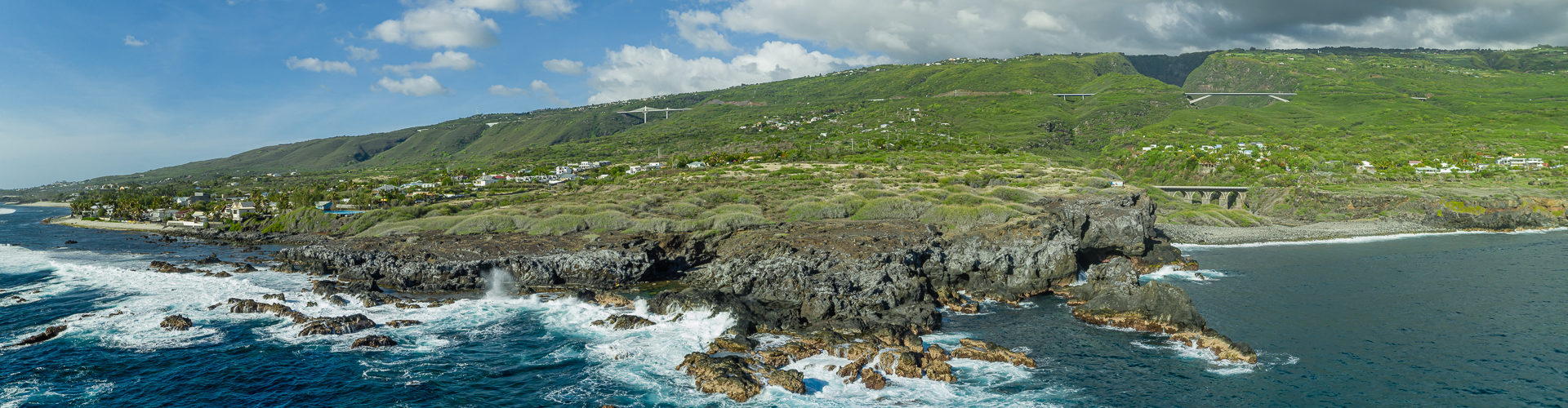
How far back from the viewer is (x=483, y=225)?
62.2 metres

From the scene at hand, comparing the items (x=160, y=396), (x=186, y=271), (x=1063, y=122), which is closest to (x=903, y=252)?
(x=160, y=396)

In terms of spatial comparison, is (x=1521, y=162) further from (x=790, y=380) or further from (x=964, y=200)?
(x=790, y=380)

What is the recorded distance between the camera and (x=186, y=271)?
2202 inches

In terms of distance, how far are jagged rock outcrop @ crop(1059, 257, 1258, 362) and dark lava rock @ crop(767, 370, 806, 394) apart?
64.8 feet

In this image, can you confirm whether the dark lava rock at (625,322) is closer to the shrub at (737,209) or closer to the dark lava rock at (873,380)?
the dark lava rock at (873,380)

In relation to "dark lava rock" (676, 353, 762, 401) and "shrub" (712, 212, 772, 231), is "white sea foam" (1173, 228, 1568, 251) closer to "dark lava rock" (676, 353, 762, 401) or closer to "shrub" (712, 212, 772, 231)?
"shrub" (712, 212, 772, 231)

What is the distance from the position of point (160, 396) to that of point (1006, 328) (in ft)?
126

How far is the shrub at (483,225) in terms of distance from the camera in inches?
2418

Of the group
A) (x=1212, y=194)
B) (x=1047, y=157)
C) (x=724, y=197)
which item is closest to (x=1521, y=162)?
(x=1212, y=194)

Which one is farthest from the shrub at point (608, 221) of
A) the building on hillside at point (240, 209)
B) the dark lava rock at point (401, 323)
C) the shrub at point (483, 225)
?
the building on hillside at point (240, 209)

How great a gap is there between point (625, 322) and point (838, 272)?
13.0 metres

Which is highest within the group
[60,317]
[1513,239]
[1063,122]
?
[1063,122]

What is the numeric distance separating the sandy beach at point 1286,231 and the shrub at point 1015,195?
828 inches

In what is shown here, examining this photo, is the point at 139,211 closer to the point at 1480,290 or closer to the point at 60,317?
the point at 60,317
